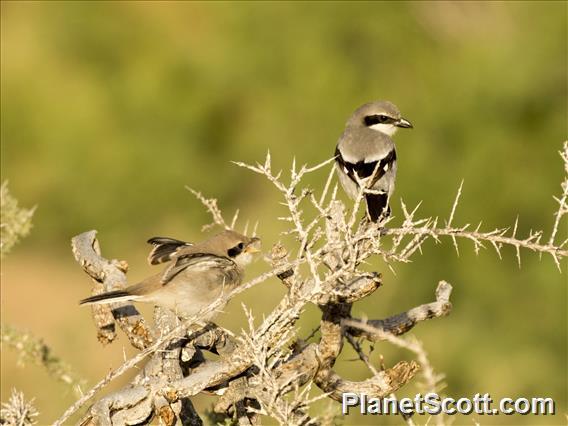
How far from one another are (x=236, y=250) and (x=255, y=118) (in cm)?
842

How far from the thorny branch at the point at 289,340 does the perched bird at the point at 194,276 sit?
0.42ft

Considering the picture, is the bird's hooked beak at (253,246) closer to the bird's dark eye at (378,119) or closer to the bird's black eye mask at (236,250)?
the bird's black eye mask at (236,250)

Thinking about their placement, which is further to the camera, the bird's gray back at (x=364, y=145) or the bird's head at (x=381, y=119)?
the bird's head at (x=381, y=119)

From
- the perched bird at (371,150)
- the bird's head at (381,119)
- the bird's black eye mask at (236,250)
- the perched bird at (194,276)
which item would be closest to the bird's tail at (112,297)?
the perched bird at (194,276)

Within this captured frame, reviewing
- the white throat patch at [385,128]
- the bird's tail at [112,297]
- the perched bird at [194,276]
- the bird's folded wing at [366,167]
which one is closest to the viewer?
the bird's tail at [112,297]

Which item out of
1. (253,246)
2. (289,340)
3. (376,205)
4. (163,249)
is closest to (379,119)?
(376,205)

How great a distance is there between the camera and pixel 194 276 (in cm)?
450

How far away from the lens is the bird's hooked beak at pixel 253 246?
4.68 m

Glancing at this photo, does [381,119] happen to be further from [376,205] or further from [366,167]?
[376,205]

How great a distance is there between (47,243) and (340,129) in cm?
378

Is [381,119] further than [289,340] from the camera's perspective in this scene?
Yes

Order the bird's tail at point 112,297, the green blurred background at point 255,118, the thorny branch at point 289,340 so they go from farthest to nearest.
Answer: the green blurred background at point 255,118, the bird's tail at point 112,297, the thorny branch at point 289,340

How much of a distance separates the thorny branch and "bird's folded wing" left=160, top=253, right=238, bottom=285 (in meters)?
0.20

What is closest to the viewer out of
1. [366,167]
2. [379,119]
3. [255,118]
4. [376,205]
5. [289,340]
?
[289,340]
